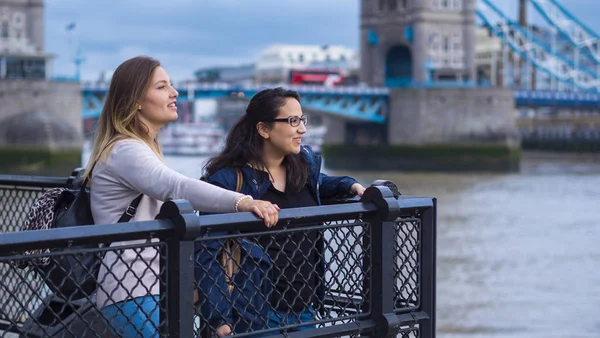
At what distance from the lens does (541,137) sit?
5384cm

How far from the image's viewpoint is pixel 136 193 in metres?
2.52

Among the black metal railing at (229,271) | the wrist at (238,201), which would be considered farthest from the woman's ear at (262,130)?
the wrist at (238,201)

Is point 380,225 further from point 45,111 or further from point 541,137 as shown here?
point 541,137

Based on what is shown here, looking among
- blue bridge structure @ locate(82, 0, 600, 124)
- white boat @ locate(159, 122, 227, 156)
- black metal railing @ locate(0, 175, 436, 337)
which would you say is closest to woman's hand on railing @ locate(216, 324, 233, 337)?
black metal railing @ locate(0, 175, 436, 337)

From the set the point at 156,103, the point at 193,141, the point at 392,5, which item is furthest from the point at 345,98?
the point at 156,103

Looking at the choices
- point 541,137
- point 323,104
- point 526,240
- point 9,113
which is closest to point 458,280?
point 526,240

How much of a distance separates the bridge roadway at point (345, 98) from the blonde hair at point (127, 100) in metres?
34.5

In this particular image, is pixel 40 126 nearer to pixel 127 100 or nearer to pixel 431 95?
pixel 431 95

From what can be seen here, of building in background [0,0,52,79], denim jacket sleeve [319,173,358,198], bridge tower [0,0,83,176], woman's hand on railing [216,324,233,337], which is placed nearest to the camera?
woman's hand on railing [216,324,233,337]

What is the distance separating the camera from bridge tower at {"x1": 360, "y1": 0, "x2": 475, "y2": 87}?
157ft

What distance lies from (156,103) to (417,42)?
4574cm

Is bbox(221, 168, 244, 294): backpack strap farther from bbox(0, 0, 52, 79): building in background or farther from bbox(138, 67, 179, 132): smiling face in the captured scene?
bbox(0, 0, 52, 79): building in background

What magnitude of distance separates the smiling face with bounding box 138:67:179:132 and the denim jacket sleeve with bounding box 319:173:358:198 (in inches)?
24.4

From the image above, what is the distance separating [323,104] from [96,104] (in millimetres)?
9754
